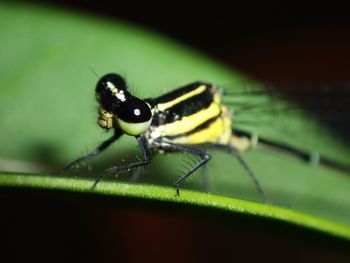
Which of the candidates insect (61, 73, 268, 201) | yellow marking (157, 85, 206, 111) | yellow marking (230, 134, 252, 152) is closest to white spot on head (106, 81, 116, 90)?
insect (61, 73, 268, 201)

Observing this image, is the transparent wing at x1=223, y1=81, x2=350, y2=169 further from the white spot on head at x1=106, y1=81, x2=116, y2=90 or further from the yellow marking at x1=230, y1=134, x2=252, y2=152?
the white spot on head at x1=106, y1=81, x2=116, y2=90

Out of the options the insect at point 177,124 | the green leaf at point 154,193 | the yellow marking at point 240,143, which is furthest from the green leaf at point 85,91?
the green leaf at point 154,193

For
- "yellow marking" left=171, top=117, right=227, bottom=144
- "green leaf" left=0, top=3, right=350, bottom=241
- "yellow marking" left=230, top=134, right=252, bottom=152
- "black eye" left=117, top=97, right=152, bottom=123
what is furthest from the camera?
"yellow marking" left=230, top=134, right=252, bottom=152

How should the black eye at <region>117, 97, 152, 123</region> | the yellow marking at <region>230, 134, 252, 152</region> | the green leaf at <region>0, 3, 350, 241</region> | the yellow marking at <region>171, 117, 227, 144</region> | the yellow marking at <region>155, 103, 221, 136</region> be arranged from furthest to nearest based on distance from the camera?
the yellow marking at <region>230, 134, 252, 152</region>, the yellow marking at <region>171, 117, 227, 144</region>, the yellow marking at <region>155, 103, 221, 136</region>, the green leaf at <region>0, 3, 350, 241</region>, the black eye at <region>117, 97, 152, 123</region>

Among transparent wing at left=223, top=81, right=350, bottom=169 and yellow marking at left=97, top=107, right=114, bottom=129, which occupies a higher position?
yellow marking at left=97, top=107, right=114, bottom=129

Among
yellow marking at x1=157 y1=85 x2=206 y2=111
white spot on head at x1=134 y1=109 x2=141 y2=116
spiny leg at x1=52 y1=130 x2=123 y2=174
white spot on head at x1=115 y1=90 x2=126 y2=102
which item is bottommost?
spiny leg at x1=52 y1=130 x2=123 y2=174

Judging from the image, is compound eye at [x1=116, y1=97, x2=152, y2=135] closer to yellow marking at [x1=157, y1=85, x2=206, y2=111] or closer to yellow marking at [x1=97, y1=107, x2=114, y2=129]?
yellow marking at [x1=97, y1=107, x2=114, y2=129]

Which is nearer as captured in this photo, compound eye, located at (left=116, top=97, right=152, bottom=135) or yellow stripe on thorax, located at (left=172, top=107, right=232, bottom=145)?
compound eye, located at (left=116, top=97, right=152, bottom=135)

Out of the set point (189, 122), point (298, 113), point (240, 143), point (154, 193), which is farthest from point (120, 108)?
point (298, 113)
